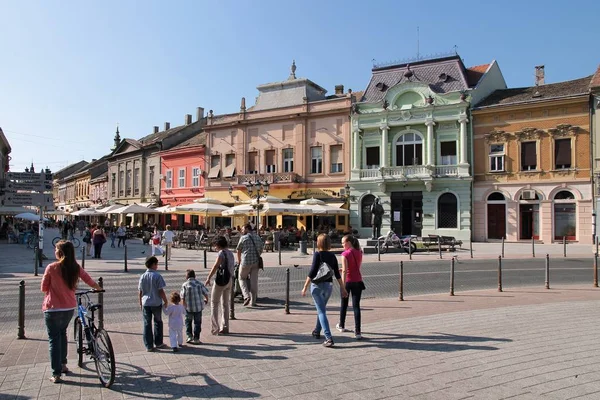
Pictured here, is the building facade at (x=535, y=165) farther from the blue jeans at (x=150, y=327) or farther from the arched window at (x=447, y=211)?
the blue jeans at (x=150, y=327)

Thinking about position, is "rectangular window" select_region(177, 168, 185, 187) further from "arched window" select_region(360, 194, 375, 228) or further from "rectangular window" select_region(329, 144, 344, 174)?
"arched window" select_region(360, 194, 375, 228)

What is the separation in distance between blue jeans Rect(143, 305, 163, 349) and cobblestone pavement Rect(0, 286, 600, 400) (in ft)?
0.58

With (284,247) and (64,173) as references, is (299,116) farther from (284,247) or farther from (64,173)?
(64,173)

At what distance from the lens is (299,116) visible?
37.1m

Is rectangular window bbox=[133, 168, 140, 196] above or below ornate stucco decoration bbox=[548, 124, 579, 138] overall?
below

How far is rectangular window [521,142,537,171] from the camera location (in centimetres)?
3016

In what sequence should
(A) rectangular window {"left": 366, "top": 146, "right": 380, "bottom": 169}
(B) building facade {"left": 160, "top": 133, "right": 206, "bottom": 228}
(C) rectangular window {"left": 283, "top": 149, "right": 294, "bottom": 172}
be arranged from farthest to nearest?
(B) building facade {"left": 160, "top": 133, "right": 206, "bottom": 228} < (C) rectangular window {"left": 283, "top": 149, "right": 294, "bottom": 172} < (A) rectangular window {"left": 366, "top": 146, "right": 380, "bottom": 169}

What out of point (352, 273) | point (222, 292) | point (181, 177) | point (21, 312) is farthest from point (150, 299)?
point (181, 177)

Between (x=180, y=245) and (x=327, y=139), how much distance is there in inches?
564

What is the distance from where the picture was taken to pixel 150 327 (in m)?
6.58

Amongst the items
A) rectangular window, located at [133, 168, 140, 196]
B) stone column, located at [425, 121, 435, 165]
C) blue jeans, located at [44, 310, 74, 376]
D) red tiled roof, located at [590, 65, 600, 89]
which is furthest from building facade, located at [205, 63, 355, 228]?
blue jeans, located at [44, 310, 74, 376]

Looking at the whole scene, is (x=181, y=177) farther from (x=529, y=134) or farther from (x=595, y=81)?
(x=595, y=81)

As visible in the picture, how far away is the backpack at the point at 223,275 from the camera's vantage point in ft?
25.6

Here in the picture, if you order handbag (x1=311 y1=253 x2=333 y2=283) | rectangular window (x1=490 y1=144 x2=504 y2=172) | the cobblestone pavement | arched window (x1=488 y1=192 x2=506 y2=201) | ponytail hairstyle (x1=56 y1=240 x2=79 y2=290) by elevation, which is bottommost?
the cobblestone pavement
